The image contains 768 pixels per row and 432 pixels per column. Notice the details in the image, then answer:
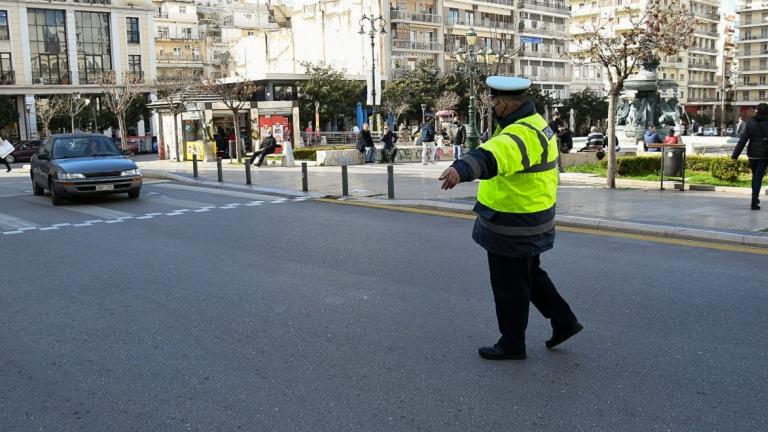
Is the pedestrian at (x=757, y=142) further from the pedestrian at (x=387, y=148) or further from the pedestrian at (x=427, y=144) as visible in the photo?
the pedestrian at (x=387, y=148)

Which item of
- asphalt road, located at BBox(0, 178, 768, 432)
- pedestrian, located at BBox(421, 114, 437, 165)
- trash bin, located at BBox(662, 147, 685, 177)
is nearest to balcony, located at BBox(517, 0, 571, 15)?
pedestrian, located at BBox(421, 114, 437, 165)

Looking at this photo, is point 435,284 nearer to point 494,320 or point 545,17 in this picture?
point 494,320

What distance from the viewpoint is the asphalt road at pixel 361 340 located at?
13.0 ft

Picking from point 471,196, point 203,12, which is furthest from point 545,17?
point 471,196

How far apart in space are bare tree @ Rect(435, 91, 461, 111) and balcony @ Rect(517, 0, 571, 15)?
2201 centimetres

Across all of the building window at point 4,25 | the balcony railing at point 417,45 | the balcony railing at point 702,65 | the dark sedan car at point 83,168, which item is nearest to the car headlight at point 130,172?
the dark sedan car at point 83,168

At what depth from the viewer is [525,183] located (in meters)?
4.47

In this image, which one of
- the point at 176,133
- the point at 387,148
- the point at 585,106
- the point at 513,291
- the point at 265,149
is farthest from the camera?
the point at 585,106

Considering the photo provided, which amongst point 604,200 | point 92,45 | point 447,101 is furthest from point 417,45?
point 604,200

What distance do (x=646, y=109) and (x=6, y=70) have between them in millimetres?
48788

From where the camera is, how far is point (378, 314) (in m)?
5.95

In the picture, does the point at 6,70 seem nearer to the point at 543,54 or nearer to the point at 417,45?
the point at 417,45

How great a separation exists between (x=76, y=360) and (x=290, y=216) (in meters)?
7.63

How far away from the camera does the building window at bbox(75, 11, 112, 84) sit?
203ft
